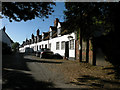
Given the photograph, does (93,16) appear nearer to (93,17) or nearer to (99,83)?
(93,17)

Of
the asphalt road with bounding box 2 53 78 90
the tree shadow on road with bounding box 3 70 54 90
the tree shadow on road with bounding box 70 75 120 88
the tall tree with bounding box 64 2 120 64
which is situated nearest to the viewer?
the tree shadow on road with bounding box 3 70 54 90

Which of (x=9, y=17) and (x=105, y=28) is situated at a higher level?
(x=9, y=17)

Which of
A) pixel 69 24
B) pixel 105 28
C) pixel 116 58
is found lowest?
pixel 116 58

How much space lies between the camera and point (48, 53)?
17.4 metres

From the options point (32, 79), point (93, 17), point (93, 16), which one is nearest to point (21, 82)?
point (32, 79)

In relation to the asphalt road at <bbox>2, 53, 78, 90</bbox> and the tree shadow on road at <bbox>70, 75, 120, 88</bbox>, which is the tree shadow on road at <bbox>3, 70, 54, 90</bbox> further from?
the tree shadow on road at <bbox>70, 75, 120, 88</bbox>

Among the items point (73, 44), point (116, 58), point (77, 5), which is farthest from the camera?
point (73, 44)

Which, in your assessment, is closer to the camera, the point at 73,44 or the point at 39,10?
the point at 39,10

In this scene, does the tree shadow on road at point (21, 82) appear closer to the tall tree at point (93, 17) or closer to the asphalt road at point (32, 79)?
the asphalt road at point (32, 79)

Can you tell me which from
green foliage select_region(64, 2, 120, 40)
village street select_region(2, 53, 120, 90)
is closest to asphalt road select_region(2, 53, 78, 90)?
village street select_region(2, 53, 120, 90)

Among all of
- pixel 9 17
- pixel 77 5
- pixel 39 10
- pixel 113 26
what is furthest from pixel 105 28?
pixel 9 17

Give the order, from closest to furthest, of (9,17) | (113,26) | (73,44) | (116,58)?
1. (113,26)
2. (116,58)
3. (9,17)
4. (73,44)

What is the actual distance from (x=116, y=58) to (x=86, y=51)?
16.0ft

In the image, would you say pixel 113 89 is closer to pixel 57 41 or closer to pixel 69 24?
pixel 69 24
